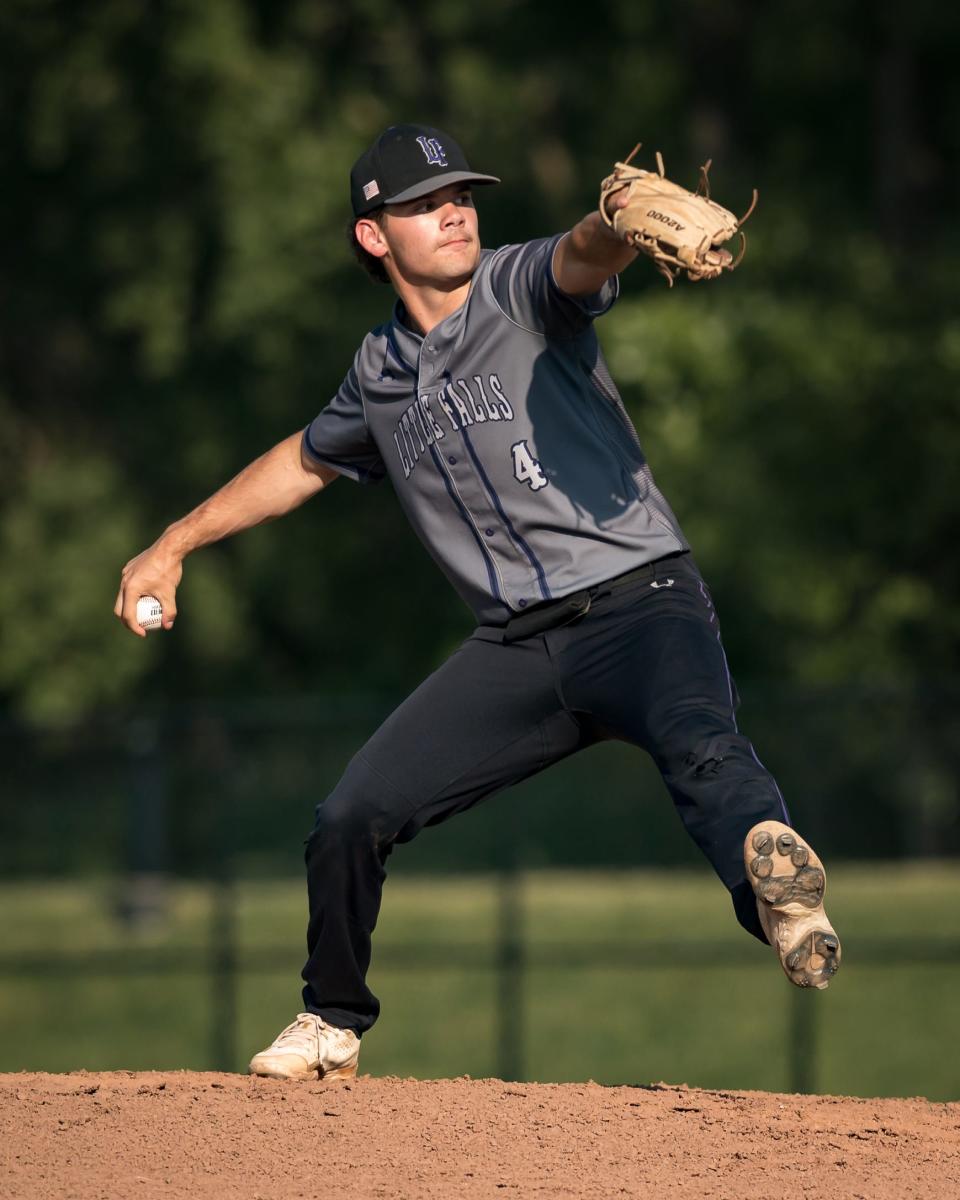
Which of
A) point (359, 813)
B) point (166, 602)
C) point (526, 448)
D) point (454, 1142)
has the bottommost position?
point (454, 1142)

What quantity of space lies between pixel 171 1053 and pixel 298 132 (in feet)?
37.5

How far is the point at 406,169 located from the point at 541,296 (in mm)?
624

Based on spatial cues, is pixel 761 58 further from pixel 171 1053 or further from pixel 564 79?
pixel 171 1053

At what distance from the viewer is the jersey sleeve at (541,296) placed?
4.73 m

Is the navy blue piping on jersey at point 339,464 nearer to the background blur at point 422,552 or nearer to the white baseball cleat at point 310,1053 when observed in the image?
the white baseball cleat at point 310,1053

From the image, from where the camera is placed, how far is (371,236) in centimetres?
523

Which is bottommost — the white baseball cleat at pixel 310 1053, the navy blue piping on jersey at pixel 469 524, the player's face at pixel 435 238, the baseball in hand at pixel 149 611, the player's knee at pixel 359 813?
the white baseball cleat at pixel 310 1053

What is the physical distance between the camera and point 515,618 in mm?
4969

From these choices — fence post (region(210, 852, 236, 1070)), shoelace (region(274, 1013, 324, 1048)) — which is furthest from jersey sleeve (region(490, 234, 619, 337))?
fence post (region(210, 852, 236, 1070))

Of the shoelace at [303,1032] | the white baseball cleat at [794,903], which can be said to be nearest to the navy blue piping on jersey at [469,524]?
the white baseball cleat at [794,903]

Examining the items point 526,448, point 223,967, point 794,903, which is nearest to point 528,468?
point 526,448

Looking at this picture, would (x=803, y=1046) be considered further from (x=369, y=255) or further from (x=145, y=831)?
(x=369, y=255)

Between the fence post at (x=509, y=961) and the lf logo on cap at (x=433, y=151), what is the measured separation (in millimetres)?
9364

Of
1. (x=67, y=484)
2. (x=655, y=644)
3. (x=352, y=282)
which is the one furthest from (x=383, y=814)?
(x=67, y=484)
